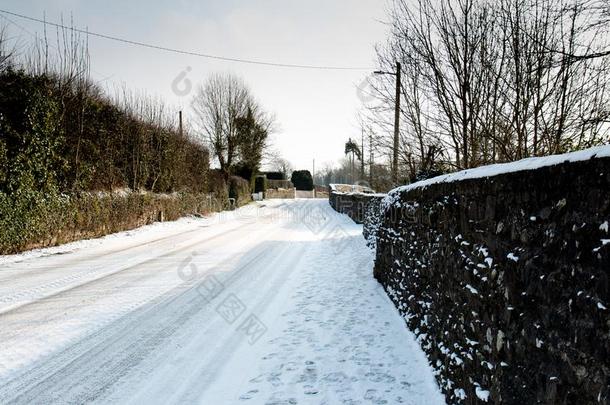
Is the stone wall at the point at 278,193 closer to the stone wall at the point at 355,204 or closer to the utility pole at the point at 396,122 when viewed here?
the stone wall at the point at 355,204

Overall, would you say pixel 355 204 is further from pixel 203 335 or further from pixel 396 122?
pixel 203 335

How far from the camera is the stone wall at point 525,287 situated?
1631 millimetres

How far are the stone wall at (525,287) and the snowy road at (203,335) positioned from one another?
893 mm

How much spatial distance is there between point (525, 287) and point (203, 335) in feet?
13.3

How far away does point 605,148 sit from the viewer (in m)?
1.66

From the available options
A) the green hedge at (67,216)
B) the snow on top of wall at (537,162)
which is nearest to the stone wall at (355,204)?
the green hedge at (67,216)

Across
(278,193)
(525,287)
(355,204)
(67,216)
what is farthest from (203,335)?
(278,193)

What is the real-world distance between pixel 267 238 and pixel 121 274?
612cm

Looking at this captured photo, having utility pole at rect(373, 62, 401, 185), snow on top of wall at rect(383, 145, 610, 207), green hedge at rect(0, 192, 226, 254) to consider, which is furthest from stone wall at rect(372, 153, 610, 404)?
green hedge at rect(0, 192, 226, 254)

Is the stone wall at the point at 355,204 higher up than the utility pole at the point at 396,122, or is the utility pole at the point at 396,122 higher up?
the utility pole at the point at 396,122

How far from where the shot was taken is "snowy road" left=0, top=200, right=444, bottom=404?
146 inches

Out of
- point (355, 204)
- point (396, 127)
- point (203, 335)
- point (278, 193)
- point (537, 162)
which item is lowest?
point (203, 335)

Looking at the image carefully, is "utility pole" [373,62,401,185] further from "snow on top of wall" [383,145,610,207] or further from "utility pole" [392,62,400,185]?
"snow on top of wall" [383,145,610,207]

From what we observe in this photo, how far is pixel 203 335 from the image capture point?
201 inches
